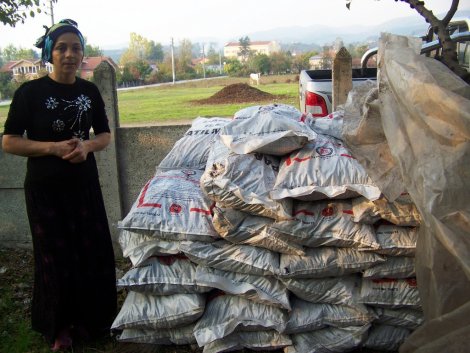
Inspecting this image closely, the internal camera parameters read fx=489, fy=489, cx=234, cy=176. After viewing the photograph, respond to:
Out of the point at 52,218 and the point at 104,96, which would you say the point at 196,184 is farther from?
the point at 104,96

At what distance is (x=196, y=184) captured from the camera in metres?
3.04

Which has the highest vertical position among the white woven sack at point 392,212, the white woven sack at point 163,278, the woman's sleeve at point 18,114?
the woman's sleeve at point 18,114

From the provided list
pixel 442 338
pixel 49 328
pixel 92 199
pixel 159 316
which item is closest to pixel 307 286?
pixel 159 316

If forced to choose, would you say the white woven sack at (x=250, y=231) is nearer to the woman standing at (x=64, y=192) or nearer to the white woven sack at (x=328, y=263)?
the white woven sack at (x=328, y=263)

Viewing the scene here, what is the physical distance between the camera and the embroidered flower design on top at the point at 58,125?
2.78 metres

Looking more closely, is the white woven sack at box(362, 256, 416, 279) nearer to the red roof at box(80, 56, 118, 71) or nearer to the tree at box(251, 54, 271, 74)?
the red roof at box(80, 56, 118, 71)

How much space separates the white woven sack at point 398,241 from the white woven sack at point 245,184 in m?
0.52

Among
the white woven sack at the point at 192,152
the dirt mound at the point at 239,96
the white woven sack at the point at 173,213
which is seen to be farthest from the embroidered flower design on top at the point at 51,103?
the dirt mound at the point at 239,96

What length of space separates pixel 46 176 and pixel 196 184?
0.88m

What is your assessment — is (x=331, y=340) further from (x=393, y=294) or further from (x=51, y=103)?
(x=51, y=103)

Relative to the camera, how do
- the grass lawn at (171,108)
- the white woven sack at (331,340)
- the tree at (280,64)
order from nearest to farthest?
1. the white woven sack at (331,340)
2. the grass lawn at (171,108)
3. the tree at (280,64)

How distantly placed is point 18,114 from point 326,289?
77.2 inches

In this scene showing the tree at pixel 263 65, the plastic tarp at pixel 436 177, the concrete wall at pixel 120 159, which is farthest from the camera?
the tree at pixel 263 65

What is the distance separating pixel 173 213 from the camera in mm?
2748
